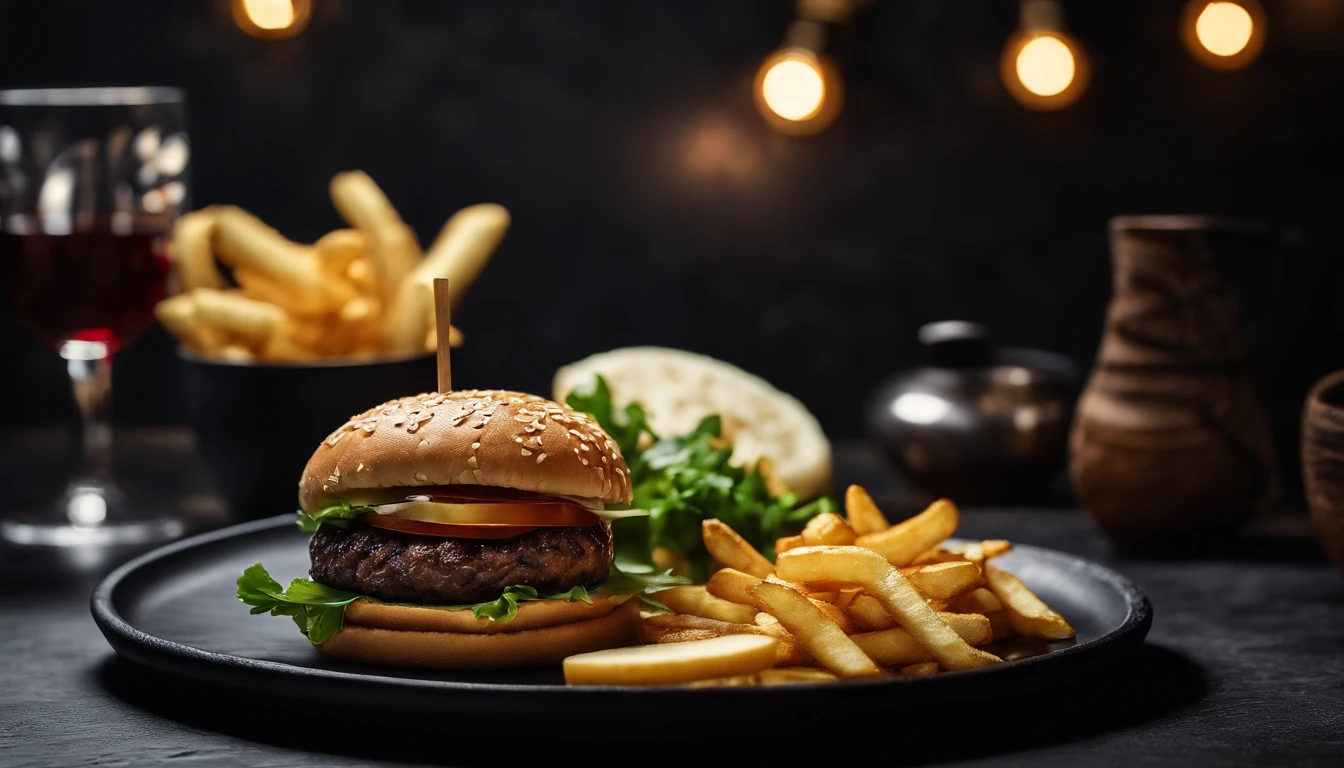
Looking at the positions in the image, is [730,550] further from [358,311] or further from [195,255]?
[195,255]

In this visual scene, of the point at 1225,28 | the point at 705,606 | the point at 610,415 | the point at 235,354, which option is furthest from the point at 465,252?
the point at 1225,28

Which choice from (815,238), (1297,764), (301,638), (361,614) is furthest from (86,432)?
(1297,764)

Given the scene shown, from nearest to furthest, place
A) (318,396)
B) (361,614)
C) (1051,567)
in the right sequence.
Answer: (361,614) < (1051,567) < (318,396)

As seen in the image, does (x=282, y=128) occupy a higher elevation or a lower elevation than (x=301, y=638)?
higher

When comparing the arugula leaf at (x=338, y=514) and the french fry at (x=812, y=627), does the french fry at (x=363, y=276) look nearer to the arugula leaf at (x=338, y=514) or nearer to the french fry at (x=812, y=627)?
the arugula leaf at (x=338, y=514)

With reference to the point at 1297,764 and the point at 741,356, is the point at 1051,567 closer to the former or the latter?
the point at 1297,764

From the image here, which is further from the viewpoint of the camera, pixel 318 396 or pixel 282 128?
pixel 282 128

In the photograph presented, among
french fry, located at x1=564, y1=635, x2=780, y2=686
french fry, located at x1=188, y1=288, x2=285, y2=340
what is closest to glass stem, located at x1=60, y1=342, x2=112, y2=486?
french fry, located at x1=188, y1=288, x2=285, y2=340

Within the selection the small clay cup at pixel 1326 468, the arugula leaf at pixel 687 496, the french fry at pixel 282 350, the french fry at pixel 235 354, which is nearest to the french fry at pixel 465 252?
the french fry at pixel 282 350
